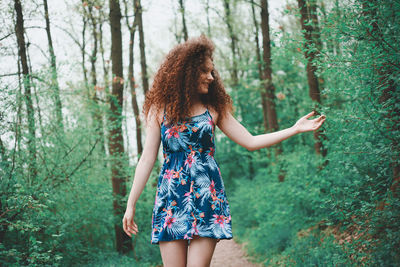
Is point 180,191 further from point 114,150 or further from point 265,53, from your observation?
point 265,53

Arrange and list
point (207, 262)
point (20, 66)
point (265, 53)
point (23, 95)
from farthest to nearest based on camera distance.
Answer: point (265, 53) < point (20, 66) < point (23, 95) < point (207, 262)

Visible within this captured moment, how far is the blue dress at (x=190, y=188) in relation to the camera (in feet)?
7.09

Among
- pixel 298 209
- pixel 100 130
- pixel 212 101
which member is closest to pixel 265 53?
pixel 298 209

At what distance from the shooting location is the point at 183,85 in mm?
2467

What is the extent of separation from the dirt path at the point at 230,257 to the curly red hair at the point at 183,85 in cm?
461

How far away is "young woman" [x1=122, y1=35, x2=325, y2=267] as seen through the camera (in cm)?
216

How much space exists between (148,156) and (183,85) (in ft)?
1.90

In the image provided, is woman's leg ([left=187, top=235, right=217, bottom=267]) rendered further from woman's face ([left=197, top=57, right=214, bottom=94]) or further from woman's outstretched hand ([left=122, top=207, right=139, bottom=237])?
woman's face ([left=197, top=57, right=214, bottom=94])

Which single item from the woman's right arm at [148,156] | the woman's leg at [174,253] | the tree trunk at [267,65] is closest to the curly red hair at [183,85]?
the woman's right arm at [148,156]

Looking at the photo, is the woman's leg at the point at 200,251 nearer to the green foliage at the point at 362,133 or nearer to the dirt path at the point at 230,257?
the green foliage at the point at 362,133

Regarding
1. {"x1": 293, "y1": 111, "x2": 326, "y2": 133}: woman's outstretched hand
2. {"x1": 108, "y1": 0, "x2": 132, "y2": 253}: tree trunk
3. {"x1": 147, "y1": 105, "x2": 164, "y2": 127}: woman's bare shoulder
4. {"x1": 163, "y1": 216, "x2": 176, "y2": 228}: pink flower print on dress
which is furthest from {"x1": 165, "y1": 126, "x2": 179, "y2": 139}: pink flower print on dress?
{"x1": 108, "y1": 0, "x2": 132, "y2": 253}: tree trunk

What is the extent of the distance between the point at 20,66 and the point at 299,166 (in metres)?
5.32

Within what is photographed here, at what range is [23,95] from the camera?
479 centimetres

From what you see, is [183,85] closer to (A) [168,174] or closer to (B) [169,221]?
(A) [168,174]
